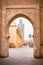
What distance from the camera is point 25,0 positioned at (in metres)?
14.2

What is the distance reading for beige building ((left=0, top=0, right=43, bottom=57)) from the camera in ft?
46.0

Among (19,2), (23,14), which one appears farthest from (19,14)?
(19,2)

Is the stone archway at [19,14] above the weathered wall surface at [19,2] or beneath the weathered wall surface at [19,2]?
beneath

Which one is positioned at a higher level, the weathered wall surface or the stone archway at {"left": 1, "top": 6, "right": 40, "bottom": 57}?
the weathered wall surface

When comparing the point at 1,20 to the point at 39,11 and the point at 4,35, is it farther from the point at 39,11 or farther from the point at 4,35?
the point at 39,11

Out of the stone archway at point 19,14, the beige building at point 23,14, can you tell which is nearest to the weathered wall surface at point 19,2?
the beige building at point 23,14

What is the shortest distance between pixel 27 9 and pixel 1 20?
2.17 meters

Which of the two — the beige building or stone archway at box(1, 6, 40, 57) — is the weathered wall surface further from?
stone archway at box(1, 6, 40, 57)

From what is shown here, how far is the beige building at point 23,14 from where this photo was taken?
14.0 metres

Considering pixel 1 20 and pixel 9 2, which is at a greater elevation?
pixel 9 2

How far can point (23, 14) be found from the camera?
14.2 meters

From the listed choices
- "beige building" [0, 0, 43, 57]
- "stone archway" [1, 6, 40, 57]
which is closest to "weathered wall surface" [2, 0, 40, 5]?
"beige building" [0, 0, 43, 57]

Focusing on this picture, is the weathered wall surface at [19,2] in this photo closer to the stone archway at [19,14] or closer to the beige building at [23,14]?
the beige building at [23,14]

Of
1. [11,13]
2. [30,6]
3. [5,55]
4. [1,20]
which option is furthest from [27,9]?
[5,55]
